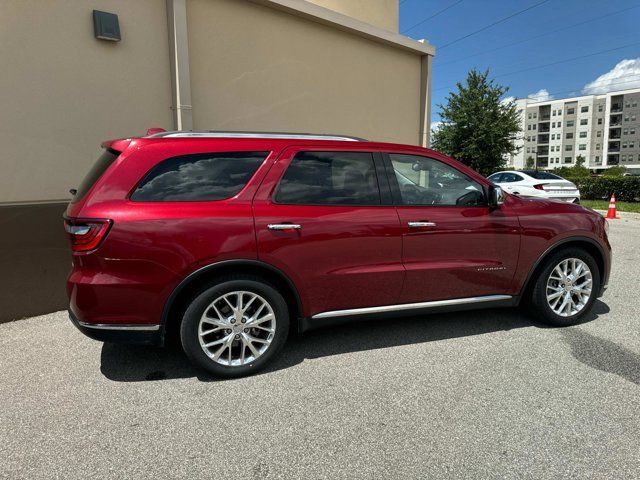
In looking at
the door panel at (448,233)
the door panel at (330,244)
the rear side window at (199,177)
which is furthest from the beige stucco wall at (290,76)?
the door panel at (448,233)

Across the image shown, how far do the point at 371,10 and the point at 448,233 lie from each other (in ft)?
21.9

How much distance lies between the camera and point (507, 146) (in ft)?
85.6

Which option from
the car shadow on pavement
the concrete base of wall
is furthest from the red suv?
the concrete base of wall

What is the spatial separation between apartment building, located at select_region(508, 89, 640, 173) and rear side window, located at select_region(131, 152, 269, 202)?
8695 cm

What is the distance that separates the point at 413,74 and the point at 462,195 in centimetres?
609

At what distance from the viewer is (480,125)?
2538 cm

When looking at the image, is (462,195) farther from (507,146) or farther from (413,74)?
(507,146)

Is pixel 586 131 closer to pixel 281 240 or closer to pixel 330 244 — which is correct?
pixel 330 244

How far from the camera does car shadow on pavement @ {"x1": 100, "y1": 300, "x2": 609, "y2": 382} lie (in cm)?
348

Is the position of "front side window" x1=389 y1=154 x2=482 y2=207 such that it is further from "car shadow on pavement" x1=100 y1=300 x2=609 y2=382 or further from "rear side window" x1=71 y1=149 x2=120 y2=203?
"rear side window" x1=71 y1=149 x2=120 y2=203

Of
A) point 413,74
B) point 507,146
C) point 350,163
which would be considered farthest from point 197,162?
point 507,146

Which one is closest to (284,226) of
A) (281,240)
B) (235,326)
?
(281,240)

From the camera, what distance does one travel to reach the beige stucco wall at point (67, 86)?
4.56 m

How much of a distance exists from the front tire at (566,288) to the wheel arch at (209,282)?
238 centimetres
